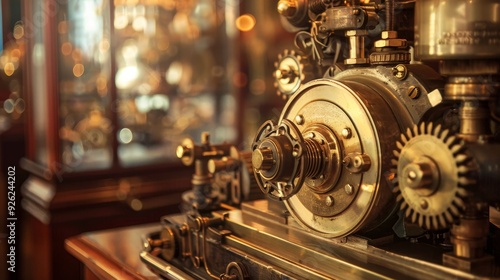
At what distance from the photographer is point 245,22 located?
3.21m

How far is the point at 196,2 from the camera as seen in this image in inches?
121

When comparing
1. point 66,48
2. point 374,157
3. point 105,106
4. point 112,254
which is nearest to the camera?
point 374,157

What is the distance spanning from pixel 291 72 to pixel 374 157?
374mm

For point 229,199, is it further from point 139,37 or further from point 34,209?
point 139,37

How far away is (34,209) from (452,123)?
203 cm

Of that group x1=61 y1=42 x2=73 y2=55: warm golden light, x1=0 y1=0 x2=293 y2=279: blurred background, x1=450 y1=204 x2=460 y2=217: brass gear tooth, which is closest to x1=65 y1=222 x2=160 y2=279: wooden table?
x1=450 y1=204 x2=460 y2=217: brass gear tooth

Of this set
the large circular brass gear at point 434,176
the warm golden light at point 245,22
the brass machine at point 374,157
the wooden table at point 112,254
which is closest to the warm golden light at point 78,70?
the warm golden light at point 245,22

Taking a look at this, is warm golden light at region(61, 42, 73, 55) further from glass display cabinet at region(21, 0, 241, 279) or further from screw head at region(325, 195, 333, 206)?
screw head at region(325, 195, 333, 206)

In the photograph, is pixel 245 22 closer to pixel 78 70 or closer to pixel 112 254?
pixel 78 70

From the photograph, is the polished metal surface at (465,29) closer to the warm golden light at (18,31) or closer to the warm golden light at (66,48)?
the warm golden light at (66,48)

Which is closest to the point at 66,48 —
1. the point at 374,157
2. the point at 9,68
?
the point at 9,68

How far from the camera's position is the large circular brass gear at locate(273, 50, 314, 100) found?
122cm

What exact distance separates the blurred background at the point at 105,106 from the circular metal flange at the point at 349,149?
1291 mm

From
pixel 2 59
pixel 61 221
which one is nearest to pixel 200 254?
pixel 61 221
